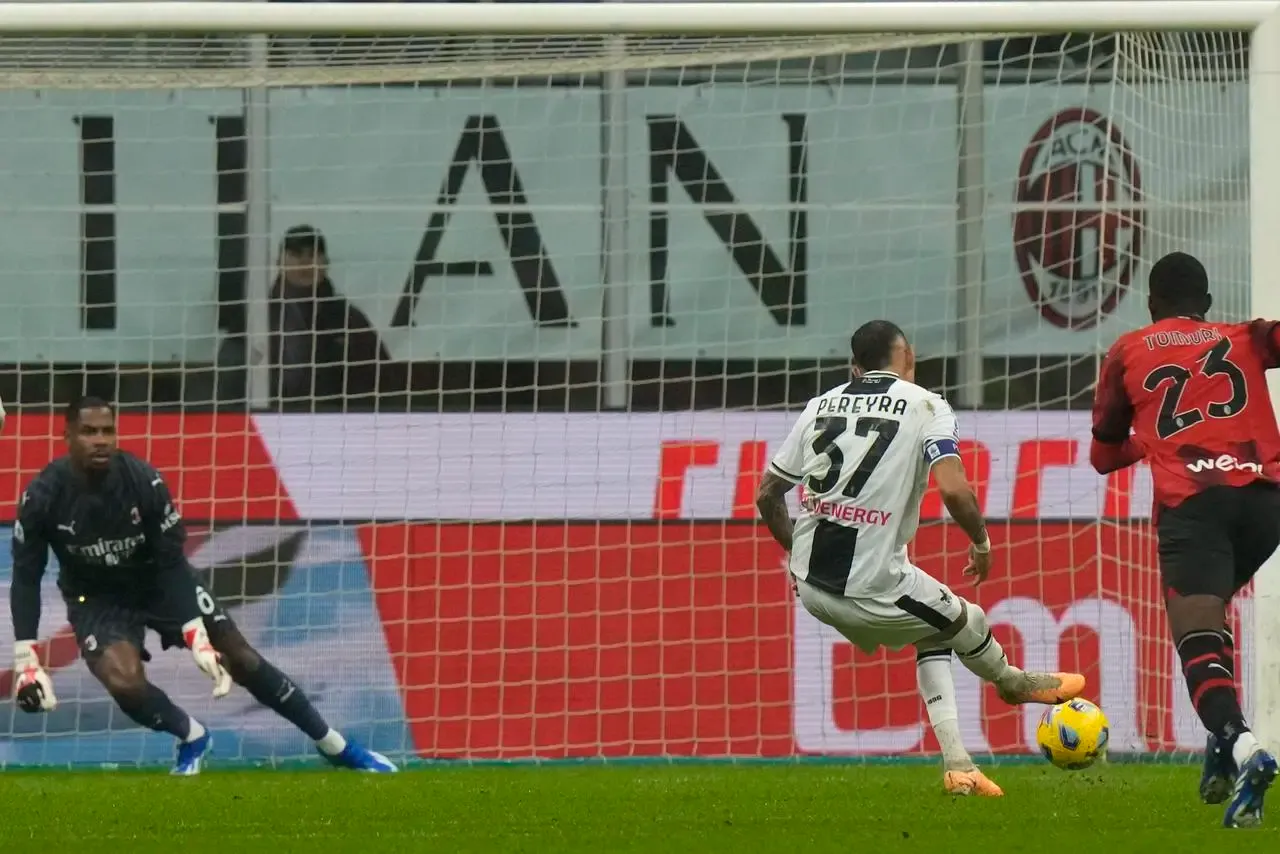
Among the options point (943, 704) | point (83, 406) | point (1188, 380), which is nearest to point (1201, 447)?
point (1188, 380)

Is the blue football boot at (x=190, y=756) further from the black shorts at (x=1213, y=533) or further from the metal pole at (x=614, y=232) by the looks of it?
the black shorts at (x=1213, y=533)

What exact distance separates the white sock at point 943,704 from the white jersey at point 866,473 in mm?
471

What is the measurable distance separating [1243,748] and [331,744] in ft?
15.6

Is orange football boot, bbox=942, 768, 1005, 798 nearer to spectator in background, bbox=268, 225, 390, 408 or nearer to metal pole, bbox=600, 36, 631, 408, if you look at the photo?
metal pole, bbox=600, 36, 631, 408

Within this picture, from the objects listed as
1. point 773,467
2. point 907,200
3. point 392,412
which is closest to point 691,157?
point 907,200

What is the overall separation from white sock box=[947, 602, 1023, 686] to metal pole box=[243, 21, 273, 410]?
4.50 metres

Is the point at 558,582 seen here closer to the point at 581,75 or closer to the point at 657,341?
the point at 657,341

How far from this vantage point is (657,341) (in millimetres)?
11031

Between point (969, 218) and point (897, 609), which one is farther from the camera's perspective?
point (969, 218)

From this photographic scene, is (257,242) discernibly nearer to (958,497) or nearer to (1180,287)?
(958,497)

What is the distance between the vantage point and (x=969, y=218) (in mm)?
11023

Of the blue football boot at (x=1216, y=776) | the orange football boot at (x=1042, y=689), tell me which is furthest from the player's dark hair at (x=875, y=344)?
the blue football boot at (x=1216, y=776)

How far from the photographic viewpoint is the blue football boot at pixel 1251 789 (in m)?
5.82

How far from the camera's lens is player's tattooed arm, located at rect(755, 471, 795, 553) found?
7312 millimetres
